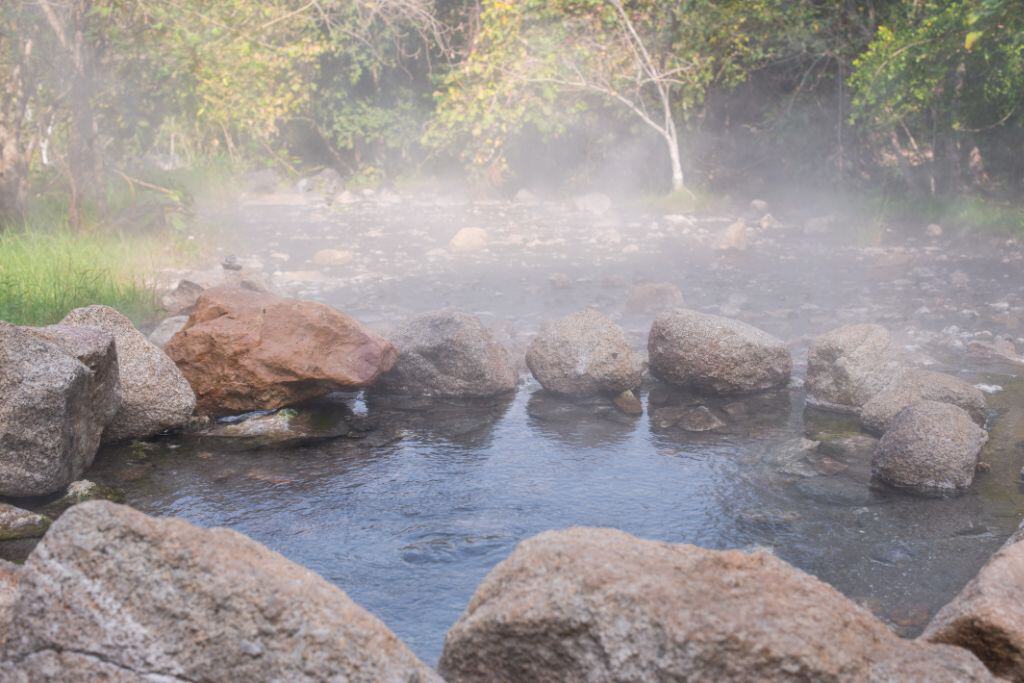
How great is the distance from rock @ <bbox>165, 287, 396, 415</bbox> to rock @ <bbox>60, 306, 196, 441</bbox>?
1.00 ft

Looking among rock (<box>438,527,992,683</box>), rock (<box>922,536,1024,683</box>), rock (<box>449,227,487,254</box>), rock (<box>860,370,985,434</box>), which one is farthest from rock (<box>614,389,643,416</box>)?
rock (<box>449,227,487,254</box>)

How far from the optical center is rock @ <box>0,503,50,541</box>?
201 inches

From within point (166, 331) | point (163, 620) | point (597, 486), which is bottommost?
point (597, 486)

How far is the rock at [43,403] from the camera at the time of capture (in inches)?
215

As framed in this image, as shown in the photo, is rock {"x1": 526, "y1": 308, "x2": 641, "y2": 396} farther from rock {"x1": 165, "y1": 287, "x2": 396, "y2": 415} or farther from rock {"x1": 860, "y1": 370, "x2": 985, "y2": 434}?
rock {"x1": 860, "y1": 370, "x2": 985, "y2": 434}

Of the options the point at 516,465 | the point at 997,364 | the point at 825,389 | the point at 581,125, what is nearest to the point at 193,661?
the point at 516,465

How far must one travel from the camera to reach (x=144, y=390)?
680 cm

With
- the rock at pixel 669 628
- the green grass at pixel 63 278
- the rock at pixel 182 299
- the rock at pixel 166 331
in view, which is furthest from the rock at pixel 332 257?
the rock at pixel 669 628

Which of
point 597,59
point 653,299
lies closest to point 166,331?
point 653,299

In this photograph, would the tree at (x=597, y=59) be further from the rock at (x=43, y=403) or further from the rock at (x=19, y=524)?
the rock at (x=19, y=524)

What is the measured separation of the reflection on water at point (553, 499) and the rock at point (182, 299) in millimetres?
3240

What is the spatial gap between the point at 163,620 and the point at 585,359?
523cm

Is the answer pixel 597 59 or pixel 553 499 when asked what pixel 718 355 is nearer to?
pixel 553 499

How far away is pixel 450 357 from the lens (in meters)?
7.89
